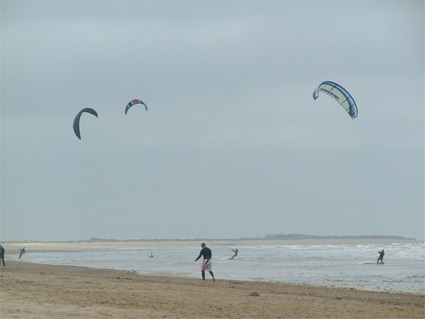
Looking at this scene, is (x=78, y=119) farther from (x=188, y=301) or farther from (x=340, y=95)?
(x=188, y=301)

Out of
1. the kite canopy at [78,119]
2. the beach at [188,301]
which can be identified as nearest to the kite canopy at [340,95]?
the beach at [188,301]

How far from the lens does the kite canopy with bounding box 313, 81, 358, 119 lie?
19.0 meters

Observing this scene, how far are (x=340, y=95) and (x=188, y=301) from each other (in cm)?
969

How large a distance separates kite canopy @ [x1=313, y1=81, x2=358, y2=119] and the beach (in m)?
5.49

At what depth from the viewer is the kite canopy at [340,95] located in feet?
62.5

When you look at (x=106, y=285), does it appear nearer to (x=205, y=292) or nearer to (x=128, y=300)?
(x=205, y=292)

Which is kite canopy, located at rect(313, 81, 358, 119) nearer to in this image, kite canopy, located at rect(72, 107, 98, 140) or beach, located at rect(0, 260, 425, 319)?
beach, located at rect(0, 260, 425, 319)

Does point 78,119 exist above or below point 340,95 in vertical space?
below

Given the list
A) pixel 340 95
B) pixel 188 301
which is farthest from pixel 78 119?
pixel 188 301

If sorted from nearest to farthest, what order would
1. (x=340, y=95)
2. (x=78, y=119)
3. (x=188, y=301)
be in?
(x=188, y=301), (x=340, y=95), (x=78, y=119)

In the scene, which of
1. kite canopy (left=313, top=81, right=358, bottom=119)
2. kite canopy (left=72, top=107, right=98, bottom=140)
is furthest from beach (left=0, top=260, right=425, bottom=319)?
kite canopy (left=72, top=107, right=98, bottom=140)

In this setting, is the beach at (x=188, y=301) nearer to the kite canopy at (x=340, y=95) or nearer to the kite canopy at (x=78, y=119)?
the kite canopy at (x=340, y=95)

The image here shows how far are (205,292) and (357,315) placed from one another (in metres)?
4.04

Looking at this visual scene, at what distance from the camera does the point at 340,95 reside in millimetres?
19609
